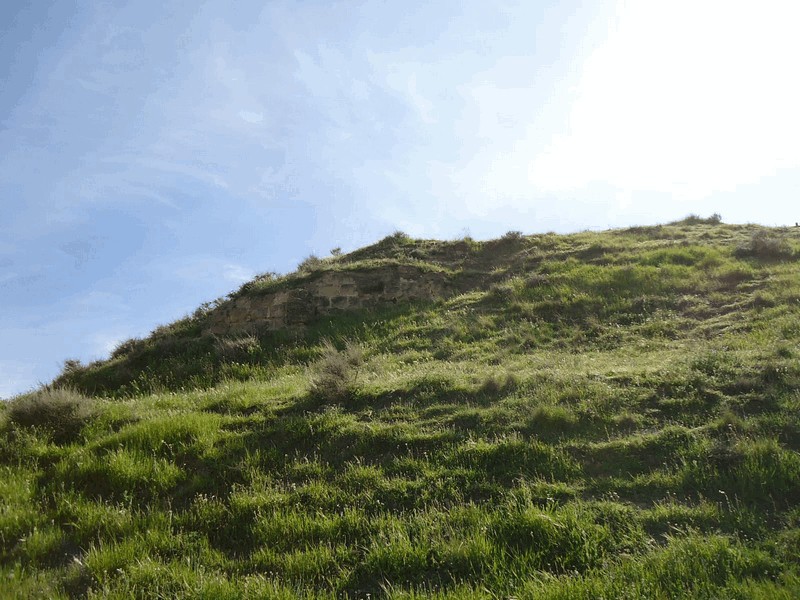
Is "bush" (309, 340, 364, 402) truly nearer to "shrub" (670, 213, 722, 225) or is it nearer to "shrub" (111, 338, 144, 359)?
"shrub" (111, 338, 144, 359)

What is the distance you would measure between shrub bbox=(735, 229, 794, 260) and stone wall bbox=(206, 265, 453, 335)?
9.98 metres

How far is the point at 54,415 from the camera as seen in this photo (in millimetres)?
7930

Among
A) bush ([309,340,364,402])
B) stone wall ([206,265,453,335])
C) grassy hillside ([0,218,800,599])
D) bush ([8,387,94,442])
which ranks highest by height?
stone wall ([206,265,453,335])

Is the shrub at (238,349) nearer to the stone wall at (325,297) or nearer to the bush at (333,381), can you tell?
the stone wall at (325,297)

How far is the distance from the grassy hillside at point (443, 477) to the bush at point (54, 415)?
3 centimetres

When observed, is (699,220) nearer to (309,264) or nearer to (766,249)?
(766,249)

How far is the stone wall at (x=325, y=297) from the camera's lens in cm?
1662

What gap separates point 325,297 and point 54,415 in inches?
396

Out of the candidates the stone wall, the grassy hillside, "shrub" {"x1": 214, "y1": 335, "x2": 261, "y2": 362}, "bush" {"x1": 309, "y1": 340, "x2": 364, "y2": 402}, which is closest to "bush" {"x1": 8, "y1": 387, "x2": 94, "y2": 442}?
the grassy hillside

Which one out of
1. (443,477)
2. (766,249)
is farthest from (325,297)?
(766,249)

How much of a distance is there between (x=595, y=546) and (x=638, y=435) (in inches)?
96.9

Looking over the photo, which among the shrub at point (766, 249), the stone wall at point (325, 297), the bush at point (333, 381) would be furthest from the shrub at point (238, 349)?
the shrub at point (766, 249)

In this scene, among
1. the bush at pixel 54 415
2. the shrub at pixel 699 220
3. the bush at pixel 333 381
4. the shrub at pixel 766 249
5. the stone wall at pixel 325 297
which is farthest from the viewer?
the shrub at pixel 699 220

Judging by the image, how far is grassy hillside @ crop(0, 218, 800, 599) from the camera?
4238mm
